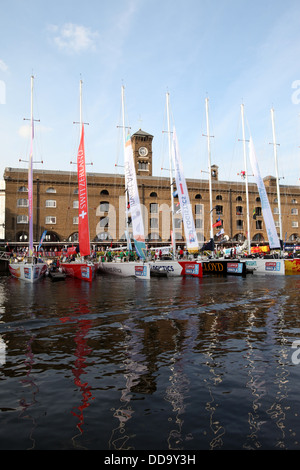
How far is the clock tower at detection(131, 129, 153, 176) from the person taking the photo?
64750mm

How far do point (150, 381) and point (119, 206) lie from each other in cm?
4991

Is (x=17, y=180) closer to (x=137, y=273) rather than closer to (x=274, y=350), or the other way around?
(x=137, y=273)

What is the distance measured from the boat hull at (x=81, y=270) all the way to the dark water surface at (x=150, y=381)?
14515 millimetres

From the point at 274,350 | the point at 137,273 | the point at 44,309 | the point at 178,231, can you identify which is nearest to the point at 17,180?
the point at 178,231

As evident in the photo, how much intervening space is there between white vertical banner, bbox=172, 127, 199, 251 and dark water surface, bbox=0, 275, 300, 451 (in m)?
17.0

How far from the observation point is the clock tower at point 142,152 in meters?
64.8

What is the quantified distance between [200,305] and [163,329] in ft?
15.4

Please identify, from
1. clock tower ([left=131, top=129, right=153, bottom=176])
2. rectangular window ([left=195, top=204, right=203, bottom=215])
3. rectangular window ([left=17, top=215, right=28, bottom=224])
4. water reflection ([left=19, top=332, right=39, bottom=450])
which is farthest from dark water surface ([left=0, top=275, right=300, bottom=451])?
clock tower ([left=131, top=129, right=153, bottom=176])

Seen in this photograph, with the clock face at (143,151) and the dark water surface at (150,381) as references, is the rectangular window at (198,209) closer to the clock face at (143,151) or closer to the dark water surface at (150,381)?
the clock face at (143,151)

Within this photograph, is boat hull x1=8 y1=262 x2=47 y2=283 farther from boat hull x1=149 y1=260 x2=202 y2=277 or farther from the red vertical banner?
boat hull x1=149 y1=260 x2=202 y2=277

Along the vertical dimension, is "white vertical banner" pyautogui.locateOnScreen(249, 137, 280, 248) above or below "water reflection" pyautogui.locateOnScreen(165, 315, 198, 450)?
above

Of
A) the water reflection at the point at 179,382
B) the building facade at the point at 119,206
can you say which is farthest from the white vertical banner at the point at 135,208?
the building facade at the point at 119,206

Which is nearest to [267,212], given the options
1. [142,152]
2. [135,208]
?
[135,208]
